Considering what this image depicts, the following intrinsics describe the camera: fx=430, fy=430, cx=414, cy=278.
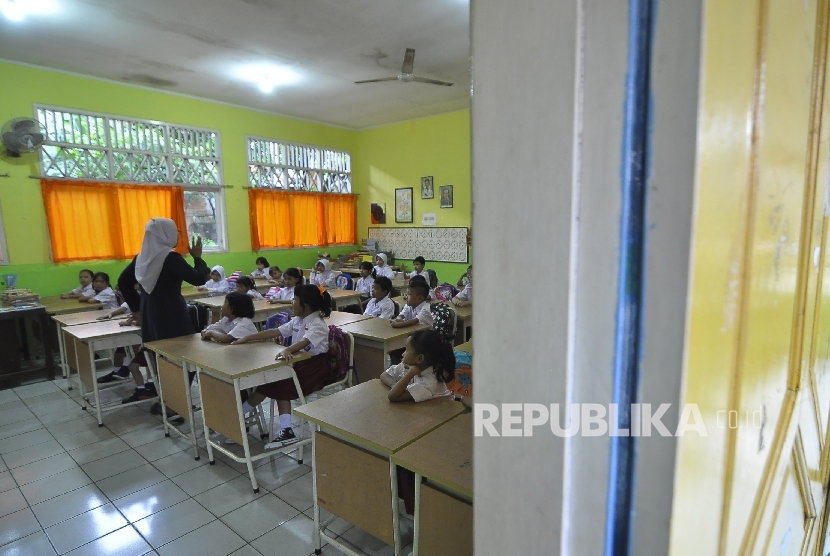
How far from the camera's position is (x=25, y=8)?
366 centimetres

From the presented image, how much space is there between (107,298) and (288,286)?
6.40 ft

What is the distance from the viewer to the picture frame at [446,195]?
749 centimetres

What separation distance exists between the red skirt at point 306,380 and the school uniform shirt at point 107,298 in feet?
9.31

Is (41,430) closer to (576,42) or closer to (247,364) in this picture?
(247,364)

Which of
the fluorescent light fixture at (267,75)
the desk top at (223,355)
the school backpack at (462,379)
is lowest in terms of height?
the school backpack at (462,379)

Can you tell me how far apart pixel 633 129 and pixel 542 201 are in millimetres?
103

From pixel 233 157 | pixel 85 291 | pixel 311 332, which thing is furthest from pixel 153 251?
pixel 233 157

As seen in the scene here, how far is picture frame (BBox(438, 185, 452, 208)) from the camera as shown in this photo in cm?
749

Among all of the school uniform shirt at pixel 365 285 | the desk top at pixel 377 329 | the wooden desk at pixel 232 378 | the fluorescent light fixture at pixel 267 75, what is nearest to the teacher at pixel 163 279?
the wooden desk at pixel 232 378

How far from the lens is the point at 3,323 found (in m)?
4.09

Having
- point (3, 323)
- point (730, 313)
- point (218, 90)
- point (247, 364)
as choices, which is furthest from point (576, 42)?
point (218, 90)

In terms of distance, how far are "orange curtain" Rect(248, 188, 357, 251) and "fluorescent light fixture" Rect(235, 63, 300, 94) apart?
1786 millimetres

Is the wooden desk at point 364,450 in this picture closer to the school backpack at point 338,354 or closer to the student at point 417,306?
the school backpack at point 338,354

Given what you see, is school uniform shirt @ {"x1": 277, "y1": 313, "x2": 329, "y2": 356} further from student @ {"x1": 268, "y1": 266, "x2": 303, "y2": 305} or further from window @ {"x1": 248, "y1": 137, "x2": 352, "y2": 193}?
window @ {"x1": 248, "y1": 137, "x2": 352, "y2": 193}
